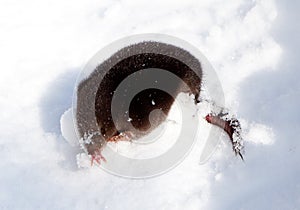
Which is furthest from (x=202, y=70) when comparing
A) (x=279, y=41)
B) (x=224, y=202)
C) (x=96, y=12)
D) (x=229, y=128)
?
(x=96, y=12)

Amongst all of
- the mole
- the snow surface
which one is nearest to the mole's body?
the mole

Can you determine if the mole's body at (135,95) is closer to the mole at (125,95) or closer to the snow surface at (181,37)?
the mole at (125,95)

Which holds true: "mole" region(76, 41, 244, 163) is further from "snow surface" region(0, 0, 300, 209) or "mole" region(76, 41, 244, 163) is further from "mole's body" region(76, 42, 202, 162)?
"snow surface" region(0, 0, 300, 209)

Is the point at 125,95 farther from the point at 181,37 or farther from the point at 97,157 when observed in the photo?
the point at 181,37

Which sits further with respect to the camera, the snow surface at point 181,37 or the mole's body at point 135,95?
the mole's body at point 135,95

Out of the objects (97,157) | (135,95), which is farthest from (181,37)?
(97,157)

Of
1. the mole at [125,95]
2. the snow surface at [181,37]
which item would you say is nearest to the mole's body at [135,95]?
the mole at [125,95]

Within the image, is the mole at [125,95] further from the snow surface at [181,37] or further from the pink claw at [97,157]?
the snow surface at [181,37]

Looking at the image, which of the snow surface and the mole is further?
the mole

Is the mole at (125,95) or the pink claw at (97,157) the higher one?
the mole at (125,95)
